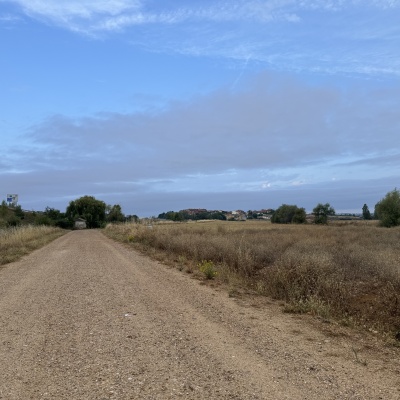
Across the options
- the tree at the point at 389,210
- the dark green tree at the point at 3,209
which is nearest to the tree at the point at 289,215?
the tree at the point at 389,210

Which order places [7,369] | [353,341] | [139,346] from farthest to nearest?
[353,341] → [139,346] → [7,369]

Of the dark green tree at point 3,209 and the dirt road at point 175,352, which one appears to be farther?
the dark green tree at point 3,209

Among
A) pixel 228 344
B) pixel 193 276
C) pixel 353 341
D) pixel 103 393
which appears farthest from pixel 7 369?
pixel 193 276

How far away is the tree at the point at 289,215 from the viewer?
97.3 m

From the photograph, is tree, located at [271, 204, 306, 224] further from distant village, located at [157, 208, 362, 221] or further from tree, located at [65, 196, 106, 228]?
tree, located at [65, 196, 106, 228]

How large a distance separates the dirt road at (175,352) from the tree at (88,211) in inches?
4085

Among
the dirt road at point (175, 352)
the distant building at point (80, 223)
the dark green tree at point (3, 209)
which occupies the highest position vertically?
the dark green tree at point (3, 209)

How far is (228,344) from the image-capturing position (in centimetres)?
606

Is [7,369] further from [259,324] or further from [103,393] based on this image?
[259,324]

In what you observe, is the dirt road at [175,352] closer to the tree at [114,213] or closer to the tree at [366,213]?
the tree at [114,213]

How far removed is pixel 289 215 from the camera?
329 ft

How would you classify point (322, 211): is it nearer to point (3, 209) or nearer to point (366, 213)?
point (366, 213)

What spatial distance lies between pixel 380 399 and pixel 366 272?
7.81 m

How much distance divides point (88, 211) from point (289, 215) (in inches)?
2102
